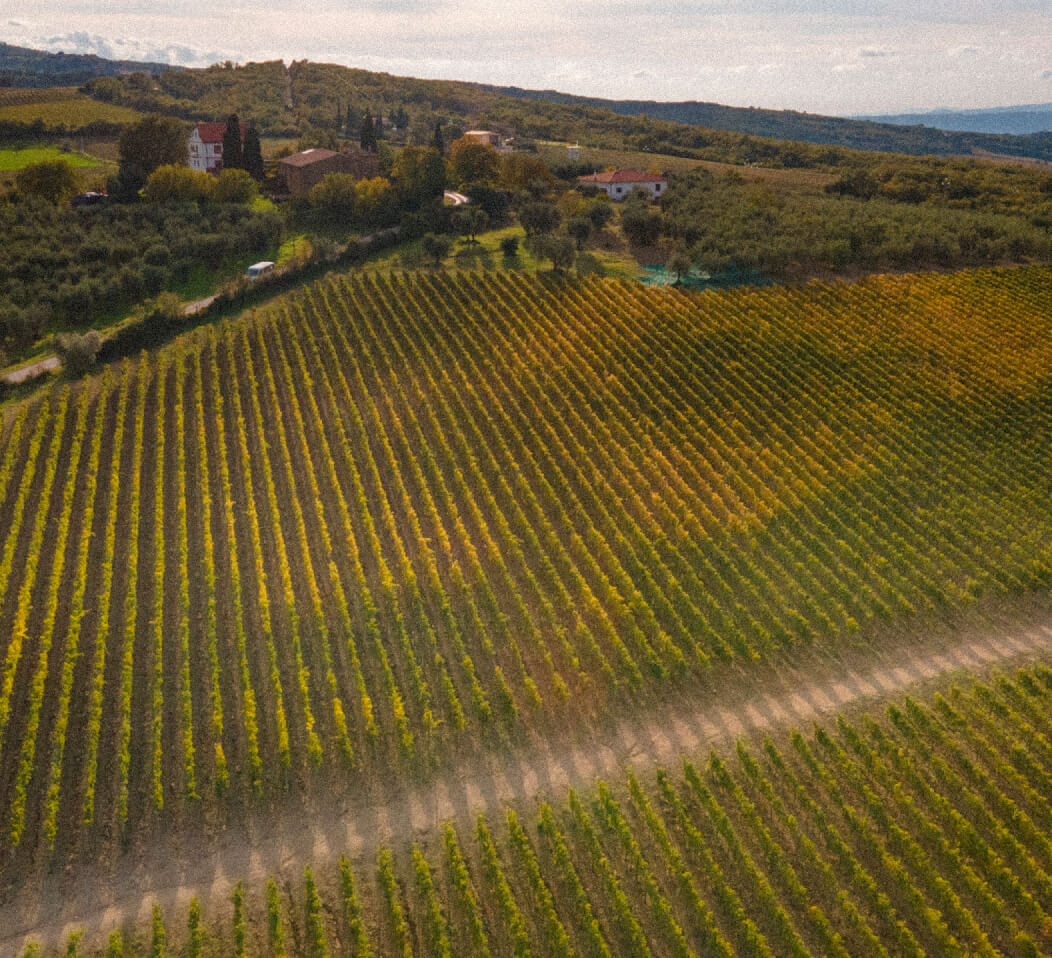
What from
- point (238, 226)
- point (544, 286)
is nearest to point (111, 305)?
point (238, 226)

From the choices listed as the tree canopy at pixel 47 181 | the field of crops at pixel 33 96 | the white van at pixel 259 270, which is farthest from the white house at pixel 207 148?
the field of crops at pixel 33 96

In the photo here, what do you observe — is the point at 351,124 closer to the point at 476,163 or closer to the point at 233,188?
the point at 476,163

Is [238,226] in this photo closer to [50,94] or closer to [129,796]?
[129,796]

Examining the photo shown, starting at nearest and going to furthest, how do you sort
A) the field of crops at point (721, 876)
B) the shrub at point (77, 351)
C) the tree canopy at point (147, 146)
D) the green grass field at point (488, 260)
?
the field of crops at point (721, 876), the shrub at point (77, 351), the green grass field at point (488, 260), the tree canopy at point (147, 146)

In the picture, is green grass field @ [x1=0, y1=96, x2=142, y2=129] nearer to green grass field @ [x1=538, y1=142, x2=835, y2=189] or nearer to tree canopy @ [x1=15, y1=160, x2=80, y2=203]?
tree canopy @ [x1=15, y1=160, x2=80, y2=203]

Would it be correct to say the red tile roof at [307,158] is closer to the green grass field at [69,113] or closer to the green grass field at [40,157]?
the green grass field at [40,157]

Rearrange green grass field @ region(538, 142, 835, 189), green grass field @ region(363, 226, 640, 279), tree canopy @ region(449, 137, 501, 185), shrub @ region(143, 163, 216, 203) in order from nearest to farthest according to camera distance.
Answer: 1. green grass field @ region(363, 226, 640, 279)
2. shrub @ region(143, 163, 216, 203)
3. tree canopy @ region(449, 137, 501, 185)
4. green grass field @ region(538, 142, 835, 189)

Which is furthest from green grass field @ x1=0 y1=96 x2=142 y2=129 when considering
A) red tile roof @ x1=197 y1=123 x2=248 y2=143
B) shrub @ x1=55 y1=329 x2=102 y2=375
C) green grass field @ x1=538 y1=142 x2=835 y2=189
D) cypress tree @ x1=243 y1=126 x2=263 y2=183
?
shrub @ x1=55 y1=329 x2=102 y2=375
